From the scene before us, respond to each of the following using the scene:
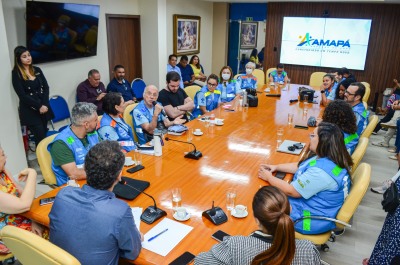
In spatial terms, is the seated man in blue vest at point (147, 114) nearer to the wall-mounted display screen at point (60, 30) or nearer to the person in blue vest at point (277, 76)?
the wall-mounted display screen at point (60, 30)

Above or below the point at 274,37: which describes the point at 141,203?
below

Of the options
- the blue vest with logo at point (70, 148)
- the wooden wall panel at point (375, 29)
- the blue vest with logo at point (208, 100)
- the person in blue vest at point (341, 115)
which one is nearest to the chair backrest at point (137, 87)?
the blue vest with logo at point (208, 100)

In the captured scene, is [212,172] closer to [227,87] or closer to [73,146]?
[73,146]

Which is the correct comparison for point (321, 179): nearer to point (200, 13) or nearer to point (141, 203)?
point (141, 203)

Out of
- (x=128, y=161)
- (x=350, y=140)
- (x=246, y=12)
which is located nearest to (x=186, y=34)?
(x=246, y=12)

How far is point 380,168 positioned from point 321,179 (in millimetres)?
3284

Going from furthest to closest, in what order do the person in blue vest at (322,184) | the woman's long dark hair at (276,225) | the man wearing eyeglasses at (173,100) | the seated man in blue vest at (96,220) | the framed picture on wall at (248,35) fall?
the framed picture on wall at (248,35)
the man wearing eyeglasses at (173,100)
the person in blue vest at (322,184)
the seated man in blue vest at (96,220)
the woman's long dark hair at (276,225)

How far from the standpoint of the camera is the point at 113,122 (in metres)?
3.10

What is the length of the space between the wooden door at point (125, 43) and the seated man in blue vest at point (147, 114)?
8.94 feet

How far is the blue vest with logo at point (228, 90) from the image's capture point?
5.53 metres

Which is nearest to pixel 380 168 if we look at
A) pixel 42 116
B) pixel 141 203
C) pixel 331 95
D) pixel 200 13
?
pixel 331 95

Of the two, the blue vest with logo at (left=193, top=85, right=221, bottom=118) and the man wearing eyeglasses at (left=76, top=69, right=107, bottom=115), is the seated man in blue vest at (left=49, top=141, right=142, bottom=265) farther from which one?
the man wearing eyeglasses at (left=76, top=69, right=107, bottom=115)

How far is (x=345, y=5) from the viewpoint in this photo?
8.17 m

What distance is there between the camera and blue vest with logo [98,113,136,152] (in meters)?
3.09
